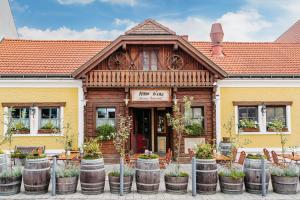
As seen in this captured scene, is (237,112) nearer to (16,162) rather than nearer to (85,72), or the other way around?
(85,72)

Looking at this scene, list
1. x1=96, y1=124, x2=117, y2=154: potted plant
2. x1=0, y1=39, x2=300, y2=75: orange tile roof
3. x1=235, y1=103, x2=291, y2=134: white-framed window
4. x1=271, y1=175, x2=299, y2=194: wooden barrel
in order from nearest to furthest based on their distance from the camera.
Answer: x1=271, y1=175, x2=299, y2=194: wooden barrel < x1=96, y1=124, x2=117, y2=154: potted plant < x1=235, y1=103, x2=291, y2=134: white-framed window < x1=0, y1=39, x2=300, y2=75: orange tile roof

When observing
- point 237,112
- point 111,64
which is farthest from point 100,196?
point 237,112

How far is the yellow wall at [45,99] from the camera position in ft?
47.1

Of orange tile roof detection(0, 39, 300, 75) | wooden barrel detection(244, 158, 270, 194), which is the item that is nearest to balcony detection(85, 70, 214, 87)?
orange tile roof detection(0, 39, 300, 75)

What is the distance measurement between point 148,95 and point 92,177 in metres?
6.08

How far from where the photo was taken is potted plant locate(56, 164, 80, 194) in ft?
28.7

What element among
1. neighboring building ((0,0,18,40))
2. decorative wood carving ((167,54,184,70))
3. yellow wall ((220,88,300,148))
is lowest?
yellow wall ((220,88,300,148))

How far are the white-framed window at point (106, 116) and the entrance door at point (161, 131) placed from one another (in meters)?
2.51

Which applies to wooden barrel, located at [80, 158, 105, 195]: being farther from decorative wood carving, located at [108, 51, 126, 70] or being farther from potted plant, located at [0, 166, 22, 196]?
decorative wood carving, located at [108, 51, 126, 70]

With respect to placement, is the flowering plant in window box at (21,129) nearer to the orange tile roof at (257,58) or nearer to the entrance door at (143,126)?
the entrance door at (143,126)

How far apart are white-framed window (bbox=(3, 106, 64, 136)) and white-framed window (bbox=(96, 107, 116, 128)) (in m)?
1.77

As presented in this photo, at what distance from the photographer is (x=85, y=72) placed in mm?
13781

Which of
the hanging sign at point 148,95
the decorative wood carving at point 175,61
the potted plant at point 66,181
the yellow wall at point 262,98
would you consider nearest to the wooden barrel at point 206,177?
the potted plant at point 66,181

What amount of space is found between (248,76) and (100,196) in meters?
9.65
